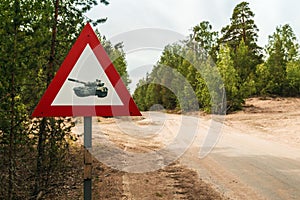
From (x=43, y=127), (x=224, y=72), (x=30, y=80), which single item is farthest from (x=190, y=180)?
(x=224, y=72)

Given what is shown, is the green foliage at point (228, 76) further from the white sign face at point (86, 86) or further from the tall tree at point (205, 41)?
the white sign face at point (86, 86)

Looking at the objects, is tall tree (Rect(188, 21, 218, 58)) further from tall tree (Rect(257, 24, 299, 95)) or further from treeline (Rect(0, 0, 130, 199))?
treeline (Rect(0, 0, 130, 199))

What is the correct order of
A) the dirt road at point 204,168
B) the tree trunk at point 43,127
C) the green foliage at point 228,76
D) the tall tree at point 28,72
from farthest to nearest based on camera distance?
the green foliage at point 228,76
the dirt road at point 204,168
the tree trunk at point 43,127
the tall tree at point 28,72

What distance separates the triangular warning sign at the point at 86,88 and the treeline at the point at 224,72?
1142 inches

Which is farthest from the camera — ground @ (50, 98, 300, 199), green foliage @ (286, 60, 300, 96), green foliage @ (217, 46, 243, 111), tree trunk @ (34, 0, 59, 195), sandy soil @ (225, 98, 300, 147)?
green foliage @ (286, 60, 300, 96)

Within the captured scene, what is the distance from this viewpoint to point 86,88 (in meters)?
3.26

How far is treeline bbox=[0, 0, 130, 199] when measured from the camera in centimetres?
498

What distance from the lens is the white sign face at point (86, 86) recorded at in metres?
3.26

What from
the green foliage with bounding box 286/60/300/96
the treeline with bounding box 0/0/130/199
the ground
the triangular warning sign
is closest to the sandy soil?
the green foliage with bounding box 286/60/300/96

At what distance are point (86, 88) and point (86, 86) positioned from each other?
21mm

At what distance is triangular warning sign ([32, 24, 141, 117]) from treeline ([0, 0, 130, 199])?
78.2 inches

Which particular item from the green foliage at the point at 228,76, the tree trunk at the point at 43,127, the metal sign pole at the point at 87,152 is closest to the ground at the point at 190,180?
the tree trunk at the point at 43,127

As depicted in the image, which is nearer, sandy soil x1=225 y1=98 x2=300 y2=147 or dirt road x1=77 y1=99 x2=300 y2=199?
dirt road x1=77 y1=99 x2=300 y2=199

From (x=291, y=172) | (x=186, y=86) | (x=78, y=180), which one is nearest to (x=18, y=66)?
(x=78, y=180)
